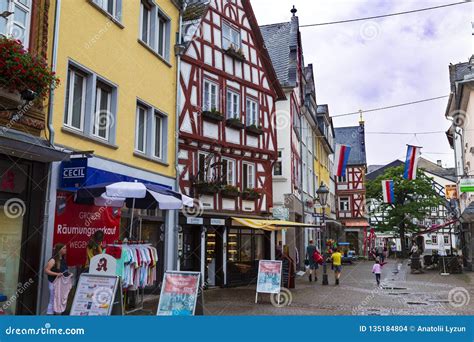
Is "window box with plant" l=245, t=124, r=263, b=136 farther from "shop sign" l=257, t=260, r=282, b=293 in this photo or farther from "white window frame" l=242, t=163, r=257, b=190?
"shop sign" l=257, t=260, r=282, b=293

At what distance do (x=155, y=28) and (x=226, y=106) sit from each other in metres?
5.01

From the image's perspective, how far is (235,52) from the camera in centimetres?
1903

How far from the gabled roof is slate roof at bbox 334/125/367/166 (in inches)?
1224

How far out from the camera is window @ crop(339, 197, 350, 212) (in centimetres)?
4972

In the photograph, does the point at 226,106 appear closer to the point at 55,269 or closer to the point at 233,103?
the point at 233,103

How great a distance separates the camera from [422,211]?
4606 cm

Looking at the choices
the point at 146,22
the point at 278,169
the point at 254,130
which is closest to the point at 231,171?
the point at 254,130

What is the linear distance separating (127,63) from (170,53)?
9.88 feet

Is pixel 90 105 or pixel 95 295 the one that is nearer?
pixel 95 295

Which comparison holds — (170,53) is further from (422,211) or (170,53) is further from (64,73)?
(422,211)

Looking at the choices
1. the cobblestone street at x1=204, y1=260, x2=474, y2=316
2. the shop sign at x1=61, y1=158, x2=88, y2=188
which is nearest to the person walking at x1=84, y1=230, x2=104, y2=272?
the shop sign at x1=61, y1=158, x2=88, y2=188

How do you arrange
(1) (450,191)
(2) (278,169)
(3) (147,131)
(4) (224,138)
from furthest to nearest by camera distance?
(1) (450,191)
(2) (278,169)
(4) (224,138)
(3) (147,131)

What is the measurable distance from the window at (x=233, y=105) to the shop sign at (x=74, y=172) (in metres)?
9.69

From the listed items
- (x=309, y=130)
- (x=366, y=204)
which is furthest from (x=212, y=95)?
(x=366, y=204)
